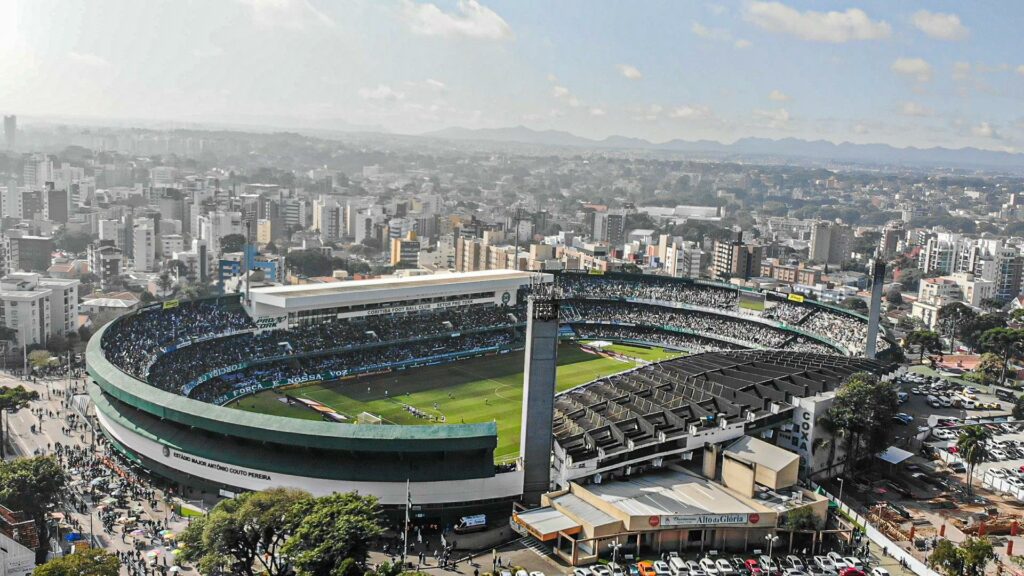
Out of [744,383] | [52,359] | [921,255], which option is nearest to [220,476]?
[744,383]

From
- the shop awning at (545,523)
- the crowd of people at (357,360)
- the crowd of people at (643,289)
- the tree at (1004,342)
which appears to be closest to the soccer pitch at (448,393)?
the crowd of people at (357,360)

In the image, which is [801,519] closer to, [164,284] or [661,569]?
[661,569]

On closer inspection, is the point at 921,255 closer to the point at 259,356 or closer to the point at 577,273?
the point at 577,273

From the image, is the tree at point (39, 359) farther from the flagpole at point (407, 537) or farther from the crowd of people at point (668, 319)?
the crowd of people at point (668, 319)

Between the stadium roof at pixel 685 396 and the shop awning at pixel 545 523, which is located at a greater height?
the stadium roof at pixel 685 396

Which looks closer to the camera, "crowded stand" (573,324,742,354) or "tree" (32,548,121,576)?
"tree" (32,548,121,576)

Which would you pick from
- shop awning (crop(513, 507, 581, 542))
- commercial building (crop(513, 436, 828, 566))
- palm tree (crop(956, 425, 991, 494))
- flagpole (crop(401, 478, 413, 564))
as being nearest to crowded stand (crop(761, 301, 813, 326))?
palm tree (crop(956, 425, 991, 494))

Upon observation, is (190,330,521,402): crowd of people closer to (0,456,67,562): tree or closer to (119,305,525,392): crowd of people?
(119,305,525,392): crowd of people

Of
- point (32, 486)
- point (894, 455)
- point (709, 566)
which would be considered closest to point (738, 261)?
point (894, 455)
